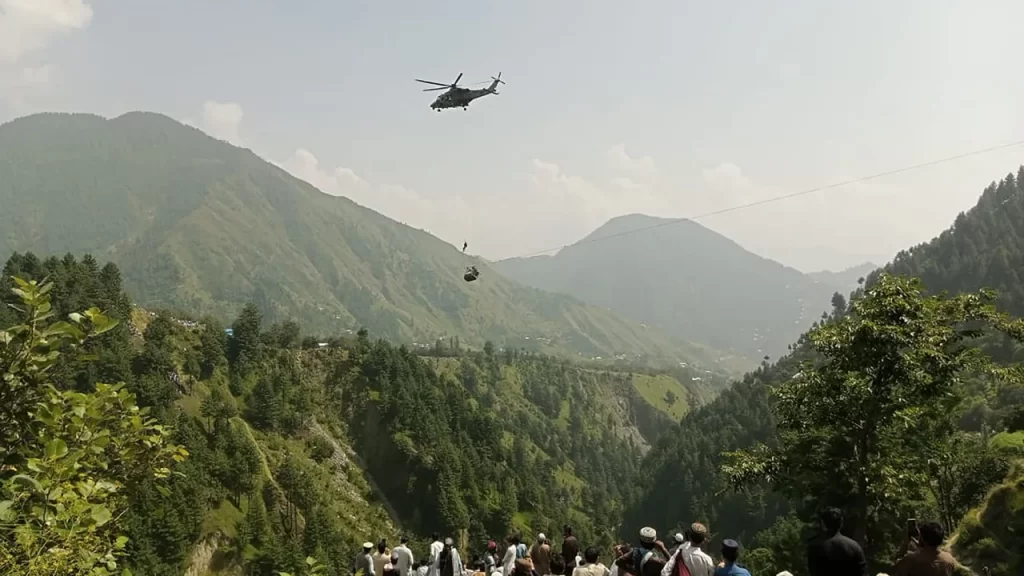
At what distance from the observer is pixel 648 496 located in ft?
543

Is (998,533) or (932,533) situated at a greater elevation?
(932,533)

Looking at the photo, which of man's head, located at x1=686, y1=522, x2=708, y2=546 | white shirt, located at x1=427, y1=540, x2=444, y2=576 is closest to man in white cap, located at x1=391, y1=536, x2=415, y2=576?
white shirt, located at x1=427, y1=540, x2=444, y2=576

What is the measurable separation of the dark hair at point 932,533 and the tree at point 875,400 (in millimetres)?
7802

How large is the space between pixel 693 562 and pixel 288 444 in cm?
10276

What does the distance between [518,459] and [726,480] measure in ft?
508

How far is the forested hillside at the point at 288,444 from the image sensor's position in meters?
76.6

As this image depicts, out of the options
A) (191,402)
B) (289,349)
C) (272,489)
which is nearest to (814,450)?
(272,489)

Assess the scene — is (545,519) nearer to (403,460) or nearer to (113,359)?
(403,460)

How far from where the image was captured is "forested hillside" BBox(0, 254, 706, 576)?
76.6 meters

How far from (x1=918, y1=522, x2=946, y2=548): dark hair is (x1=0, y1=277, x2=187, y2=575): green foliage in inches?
417

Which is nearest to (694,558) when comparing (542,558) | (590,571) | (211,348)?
(590,571)

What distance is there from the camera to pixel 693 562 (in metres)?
9.44

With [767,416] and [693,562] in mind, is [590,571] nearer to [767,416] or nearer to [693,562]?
[693,562]

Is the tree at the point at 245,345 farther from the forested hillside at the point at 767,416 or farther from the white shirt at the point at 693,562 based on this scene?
the white shirt at the point at 693,562
